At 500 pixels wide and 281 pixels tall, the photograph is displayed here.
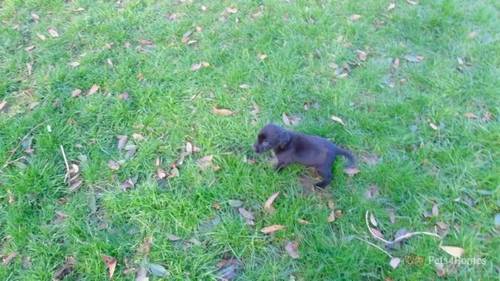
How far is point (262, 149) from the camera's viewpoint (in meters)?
2.80

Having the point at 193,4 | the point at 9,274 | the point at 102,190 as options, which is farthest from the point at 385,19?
the point at 9,274

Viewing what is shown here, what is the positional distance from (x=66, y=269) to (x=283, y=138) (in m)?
1.60

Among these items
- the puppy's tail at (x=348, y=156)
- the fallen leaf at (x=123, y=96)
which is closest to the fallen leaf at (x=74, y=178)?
the fallen leaf at (x=123, y=96)

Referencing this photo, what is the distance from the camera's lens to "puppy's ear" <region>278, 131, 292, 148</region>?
272cm

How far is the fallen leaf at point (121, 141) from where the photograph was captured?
329 centimetres

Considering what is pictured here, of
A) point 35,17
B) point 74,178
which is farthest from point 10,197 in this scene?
point 35,17

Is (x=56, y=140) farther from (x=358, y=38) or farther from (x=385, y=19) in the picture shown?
(x=385, y=19)

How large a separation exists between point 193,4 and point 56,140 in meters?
2.21

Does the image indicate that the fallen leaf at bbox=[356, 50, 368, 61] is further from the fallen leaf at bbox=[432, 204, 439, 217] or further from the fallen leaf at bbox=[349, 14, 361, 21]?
the fallen leaf at bbox=[432, 204, 439, 217]

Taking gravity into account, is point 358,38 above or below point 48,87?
above

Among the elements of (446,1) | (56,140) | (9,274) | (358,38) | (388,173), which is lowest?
(9,274)

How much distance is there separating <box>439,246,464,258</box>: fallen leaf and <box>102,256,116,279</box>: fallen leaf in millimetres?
2056

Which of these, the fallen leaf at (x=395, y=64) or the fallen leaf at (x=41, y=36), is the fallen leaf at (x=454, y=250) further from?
the fallen leaf at (x=41, y=36)

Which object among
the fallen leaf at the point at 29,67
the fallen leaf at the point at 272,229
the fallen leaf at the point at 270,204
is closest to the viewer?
the fallen leaf at the point at 272,229
